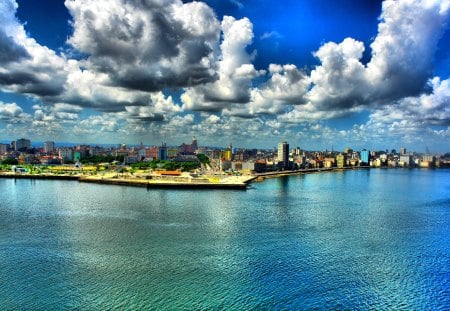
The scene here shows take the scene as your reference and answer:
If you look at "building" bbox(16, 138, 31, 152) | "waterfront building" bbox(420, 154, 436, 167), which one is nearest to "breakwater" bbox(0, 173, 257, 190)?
"waterfront building" bbox(420, 154, 436, 167)

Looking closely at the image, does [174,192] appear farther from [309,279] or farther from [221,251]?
[309,279]

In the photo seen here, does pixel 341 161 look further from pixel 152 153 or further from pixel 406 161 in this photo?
pixel 152 153

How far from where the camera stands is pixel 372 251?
1648 cm

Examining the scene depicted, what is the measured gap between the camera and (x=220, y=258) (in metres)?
14.9

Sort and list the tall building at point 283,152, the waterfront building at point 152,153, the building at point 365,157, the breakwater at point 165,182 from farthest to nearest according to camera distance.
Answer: the waterfront building at point 152,153 → the building at point 365,157 → the tall building at point 283,152 → the breakwater at point 165,182

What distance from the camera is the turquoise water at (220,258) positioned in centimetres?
1147

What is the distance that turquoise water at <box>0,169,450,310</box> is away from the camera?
37.6 ft

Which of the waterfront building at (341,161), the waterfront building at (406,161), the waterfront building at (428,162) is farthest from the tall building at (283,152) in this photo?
the waterfront building at (428,162)

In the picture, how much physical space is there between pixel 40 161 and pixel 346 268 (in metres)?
91.1

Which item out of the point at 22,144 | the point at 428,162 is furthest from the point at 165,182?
the point at 22,144

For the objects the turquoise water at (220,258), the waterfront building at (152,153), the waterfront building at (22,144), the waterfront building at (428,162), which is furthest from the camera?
the waterfront building at (22,144)

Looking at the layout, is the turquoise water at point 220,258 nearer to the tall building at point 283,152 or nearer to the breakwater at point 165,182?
the breakwater at point 165,182

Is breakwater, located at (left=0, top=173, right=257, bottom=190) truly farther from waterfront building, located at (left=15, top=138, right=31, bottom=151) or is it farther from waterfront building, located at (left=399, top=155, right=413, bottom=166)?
waterfront building, located at (left=15, top=138, right=31, bottom=151)

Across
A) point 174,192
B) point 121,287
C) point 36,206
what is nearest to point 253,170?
point 174,192
